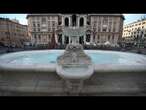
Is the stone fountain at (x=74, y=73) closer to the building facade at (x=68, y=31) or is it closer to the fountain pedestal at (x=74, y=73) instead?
the fountain pedestal at (x=74, y=73)

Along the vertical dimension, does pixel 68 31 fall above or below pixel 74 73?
above

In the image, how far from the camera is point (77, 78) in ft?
5.43

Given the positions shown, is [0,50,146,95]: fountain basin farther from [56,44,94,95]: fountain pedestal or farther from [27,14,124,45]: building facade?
[27,14,124,45]: building facade

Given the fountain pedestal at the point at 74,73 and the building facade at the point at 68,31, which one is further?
the building facade at the point at 68,31

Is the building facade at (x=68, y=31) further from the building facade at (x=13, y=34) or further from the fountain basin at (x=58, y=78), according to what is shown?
the fountain basin at (x=58, y=78)

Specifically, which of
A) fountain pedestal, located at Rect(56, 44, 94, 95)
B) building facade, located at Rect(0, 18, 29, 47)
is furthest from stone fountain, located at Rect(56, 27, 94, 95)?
building facade, located at Rect(0, 18, 29, 47)

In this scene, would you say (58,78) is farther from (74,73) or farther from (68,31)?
(68,31)

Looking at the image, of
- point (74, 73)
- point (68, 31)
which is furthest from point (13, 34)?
point (74, 73)

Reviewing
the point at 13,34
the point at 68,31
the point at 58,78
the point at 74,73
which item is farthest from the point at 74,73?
the point at 13,34

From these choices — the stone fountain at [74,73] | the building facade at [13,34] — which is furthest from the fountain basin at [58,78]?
the building facade at [13,34]

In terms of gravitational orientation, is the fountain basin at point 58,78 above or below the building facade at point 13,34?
below

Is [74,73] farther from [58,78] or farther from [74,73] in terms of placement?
[58,78]

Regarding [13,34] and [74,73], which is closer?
[74,73]
